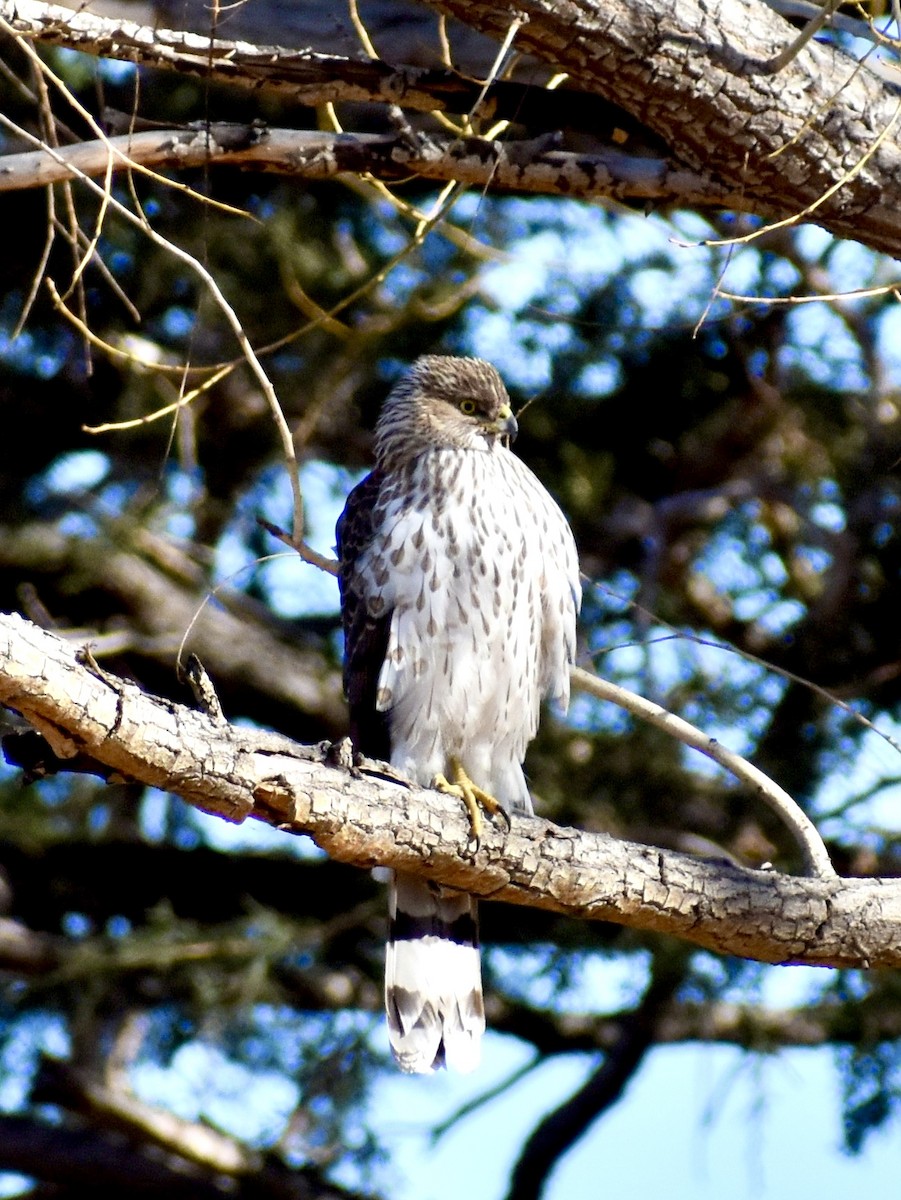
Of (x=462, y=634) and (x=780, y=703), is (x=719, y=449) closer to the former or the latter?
(x=780, y=703)

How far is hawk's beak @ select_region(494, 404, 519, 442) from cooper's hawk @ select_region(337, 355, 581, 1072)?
0.01 meters

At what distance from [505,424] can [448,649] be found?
27.9 inches

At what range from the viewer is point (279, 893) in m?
7.10

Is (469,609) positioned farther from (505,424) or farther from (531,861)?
(531,861)

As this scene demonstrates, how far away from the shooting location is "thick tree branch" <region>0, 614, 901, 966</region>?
2.96m

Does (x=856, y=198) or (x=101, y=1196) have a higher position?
(x=856, y=198)

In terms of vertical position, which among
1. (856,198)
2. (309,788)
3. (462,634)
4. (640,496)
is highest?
(640,496)

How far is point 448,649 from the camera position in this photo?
4.45m

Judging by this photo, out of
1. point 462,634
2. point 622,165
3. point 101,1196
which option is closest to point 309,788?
point 462,634

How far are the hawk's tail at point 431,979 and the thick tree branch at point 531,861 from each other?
91 cm

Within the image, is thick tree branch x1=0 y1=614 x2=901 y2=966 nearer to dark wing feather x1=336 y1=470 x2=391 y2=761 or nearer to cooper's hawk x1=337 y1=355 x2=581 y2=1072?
cooper's hawk x1=337 y1=355 x2=581 y2=1072

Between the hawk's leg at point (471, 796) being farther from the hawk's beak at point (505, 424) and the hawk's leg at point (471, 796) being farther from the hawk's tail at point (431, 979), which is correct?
the hawk's beak at point (505, 424)

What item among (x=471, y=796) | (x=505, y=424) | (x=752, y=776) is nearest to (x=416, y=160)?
(x=505, y=424)

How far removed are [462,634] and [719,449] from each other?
2.73 metres
